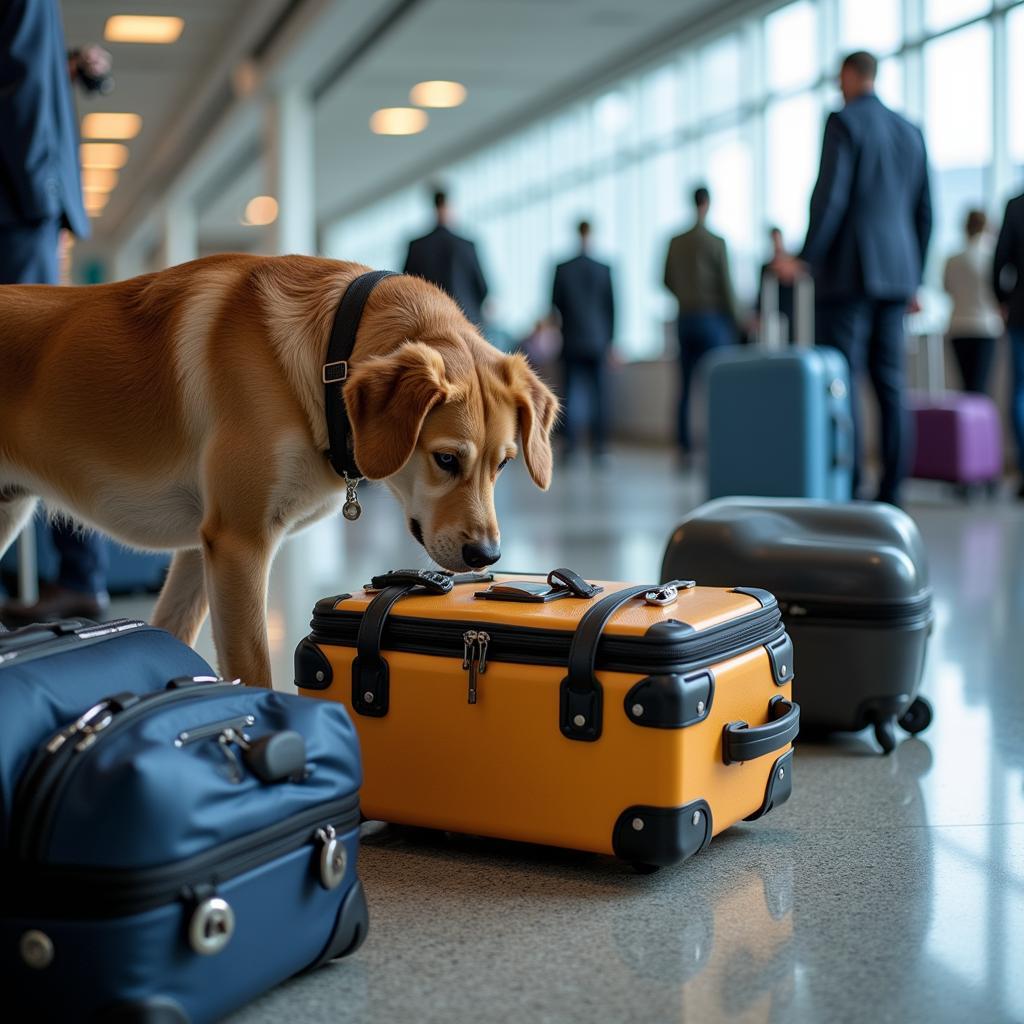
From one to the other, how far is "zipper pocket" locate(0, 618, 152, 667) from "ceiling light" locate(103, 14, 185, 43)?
509 inches

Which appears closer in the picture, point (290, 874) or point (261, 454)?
point (290, 874)

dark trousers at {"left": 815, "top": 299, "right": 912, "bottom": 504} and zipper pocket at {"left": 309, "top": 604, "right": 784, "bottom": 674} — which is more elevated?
dark trousers at {"left": 815, "top": 299, "right": 912, "bottom": 504}

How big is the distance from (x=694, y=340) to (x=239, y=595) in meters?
9.68

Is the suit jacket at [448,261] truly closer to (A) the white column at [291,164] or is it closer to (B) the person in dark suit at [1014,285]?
(B) the person in dark suit at [1014,285]

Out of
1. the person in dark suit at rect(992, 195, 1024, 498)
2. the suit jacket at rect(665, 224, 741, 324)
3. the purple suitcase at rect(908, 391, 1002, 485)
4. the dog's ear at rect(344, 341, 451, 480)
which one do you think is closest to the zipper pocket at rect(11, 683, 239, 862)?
the dog's ear at rect(344, 341, 451, 480)

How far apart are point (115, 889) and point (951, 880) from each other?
130cm

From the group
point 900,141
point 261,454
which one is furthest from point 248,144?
point 261,454

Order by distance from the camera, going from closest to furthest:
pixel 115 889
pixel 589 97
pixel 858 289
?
pixel 115 889
pixel 858 289
pixel 589 97

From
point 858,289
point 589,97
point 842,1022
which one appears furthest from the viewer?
point 589,97

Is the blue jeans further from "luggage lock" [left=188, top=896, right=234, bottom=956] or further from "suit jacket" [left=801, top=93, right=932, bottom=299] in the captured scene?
"luggage lock" [left=188, top=896, right=234, bottom=956]

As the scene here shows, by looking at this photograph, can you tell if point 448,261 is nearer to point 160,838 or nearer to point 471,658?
point 471,658

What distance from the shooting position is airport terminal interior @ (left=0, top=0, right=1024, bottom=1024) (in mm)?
1733

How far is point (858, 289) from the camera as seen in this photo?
237 inches

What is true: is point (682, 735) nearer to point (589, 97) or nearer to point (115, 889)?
point (115, 889)
